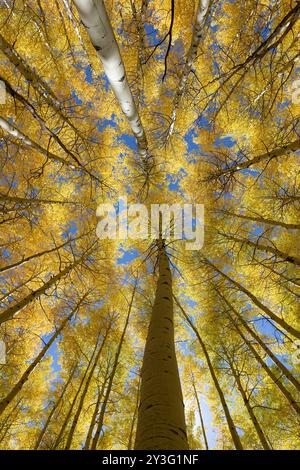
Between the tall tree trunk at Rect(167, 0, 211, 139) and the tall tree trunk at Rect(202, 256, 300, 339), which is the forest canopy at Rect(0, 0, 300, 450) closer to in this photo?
the tall tree trunk at Rect(202, 256, 300, 339)

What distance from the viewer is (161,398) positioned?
1.53 metres

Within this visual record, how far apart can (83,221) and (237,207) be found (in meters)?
5.60

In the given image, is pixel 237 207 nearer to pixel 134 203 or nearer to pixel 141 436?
pixel 134 203

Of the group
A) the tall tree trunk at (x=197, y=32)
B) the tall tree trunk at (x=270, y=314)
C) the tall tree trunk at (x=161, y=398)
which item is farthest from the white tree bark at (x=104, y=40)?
the tall tree trunk at (x=270, y=314)

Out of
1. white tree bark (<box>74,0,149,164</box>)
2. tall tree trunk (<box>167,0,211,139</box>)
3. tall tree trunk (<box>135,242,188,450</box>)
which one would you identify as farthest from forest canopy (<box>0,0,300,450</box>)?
tall tree trunk (<box>135,242,188,450</box>)

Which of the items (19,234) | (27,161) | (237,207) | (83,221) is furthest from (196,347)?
(27,161)

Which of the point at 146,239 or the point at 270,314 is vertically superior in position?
the point at 146,239

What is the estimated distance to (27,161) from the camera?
7543 millimetres

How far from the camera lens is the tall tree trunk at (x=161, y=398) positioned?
4.35ft

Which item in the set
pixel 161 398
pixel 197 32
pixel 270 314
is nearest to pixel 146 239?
pixel 270 314

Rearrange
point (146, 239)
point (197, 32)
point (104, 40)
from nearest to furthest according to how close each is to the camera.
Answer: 1. point (104, 40)
2. point (197, 32)
3. point (146, 239)

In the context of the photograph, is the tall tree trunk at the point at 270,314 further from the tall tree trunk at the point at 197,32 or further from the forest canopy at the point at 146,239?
the tall tree trunk at the point at 197,32

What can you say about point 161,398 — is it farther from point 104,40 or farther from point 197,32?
point 197,32

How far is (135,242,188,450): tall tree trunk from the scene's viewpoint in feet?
4.35
